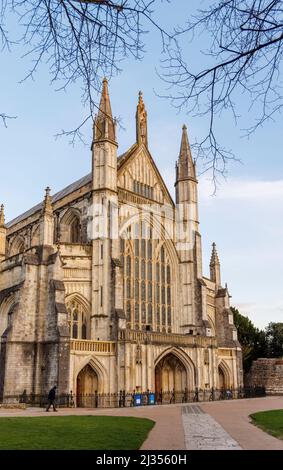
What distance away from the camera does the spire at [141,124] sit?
43.9 m

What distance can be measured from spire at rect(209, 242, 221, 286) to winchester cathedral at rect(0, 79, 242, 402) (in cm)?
11

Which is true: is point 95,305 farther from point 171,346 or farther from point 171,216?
point 171,216

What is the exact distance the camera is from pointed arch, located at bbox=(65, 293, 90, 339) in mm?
34094

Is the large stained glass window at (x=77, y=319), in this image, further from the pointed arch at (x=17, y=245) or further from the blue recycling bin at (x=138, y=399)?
the pointed arch at (x=17, y=245)

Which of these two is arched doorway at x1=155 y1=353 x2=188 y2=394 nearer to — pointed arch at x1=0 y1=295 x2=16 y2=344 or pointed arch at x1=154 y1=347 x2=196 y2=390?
pointed arch at x1=154 y1=347 x2=196 y2=390

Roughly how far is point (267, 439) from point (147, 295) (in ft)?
86.1

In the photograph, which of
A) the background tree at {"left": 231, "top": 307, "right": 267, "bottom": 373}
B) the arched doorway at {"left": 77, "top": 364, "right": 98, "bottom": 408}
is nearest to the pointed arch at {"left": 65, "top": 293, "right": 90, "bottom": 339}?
the arched doorway at {"left": 77, "top": 364, "right": 98, "bottom": 408}

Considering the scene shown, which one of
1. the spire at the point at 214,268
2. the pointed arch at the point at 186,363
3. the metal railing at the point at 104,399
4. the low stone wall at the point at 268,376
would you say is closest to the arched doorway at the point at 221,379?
the pointed arch at the point at 186,363

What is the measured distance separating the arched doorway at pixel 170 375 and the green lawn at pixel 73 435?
2000cm

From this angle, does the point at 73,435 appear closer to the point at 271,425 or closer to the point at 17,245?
the point at 271,425

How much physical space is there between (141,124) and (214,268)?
14.5m

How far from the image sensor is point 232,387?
39469mm

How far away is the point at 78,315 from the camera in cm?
3444
